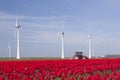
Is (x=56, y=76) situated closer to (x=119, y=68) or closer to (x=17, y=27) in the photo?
(x=119, y=68)

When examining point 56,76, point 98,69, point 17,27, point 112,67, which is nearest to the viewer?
point 56,76

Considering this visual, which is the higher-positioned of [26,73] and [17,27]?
Result: [17,27]

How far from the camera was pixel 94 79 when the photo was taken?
9453 millimetres

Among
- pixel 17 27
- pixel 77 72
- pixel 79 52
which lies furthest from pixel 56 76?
pixel 17 27

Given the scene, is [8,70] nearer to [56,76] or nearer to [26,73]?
[26,73]

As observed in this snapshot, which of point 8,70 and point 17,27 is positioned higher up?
point 17,27

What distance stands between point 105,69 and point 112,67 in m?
0.83

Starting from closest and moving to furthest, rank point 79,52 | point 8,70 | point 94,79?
point 94,79, point 8,70, point 79,52

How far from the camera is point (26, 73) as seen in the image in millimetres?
13633

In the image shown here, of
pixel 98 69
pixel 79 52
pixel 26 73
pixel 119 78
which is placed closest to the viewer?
pixel 119 78

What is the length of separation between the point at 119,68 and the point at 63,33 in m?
47.9

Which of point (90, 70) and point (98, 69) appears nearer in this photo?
point (90, 70)

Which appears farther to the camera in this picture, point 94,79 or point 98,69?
point 98,69

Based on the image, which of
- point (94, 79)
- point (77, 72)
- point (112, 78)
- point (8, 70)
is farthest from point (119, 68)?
point (94, 79)
